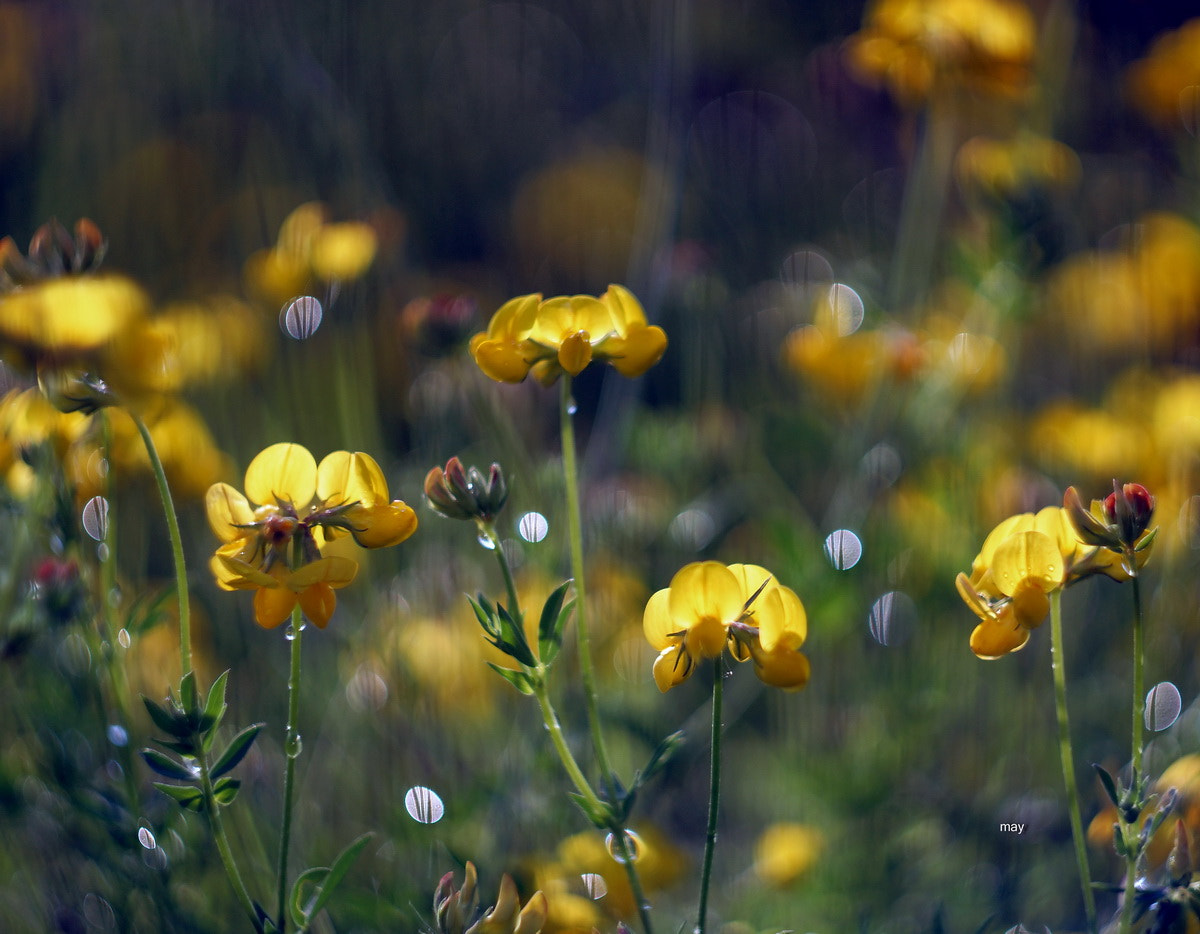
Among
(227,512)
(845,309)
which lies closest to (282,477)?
(227,512)

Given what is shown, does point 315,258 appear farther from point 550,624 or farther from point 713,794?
point 713,794

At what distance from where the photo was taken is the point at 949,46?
155 cm

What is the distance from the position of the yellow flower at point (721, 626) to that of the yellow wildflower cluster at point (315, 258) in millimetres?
885

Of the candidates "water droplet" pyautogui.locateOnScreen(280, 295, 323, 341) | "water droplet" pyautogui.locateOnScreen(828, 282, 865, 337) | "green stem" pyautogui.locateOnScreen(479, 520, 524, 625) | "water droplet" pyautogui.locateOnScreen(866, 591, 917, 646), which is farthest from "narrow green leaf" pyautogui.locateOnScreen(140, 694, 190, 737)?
"water droplet" pyautogui.locateOnScreen(828, 282, 865, 337)

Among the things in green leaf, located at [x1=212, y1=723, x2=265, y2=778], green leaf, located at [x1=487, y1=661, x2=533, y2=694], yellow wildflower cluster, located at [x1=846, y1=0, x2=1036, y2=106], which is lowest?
green leaf, located at [x1=212, y1=723, x2=265, y2=778]

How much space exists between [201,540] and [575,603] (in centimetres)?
107

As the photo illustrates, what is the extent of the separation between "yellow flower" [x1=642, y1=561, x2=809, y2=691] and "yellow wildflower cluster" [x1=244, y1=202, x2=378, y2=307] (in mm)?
885

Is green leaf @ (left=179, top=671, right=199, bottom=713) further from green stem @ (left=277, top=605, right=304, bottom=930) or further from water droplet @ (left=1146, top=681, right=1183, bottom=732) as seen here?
water droplet @ (left=1146, top=681, right=1183, bottom=732)

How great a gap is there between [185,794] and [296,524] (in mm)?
194

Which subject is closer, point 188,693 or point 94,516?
point 188,693

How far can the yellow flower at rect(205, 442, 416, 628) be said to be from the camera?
718 mm

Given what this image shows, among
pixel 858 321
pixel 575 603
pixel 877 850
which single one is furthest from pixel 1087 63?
pixel 575 603

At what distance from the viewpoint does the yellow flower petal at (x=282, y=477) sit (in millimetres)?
783

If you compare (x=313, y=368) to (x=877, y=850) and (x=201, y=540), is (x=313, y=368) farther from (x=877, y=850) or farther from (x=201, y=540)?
(x=877, y=850)
